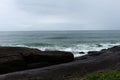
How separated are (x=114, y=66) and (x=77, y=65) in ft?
6.06

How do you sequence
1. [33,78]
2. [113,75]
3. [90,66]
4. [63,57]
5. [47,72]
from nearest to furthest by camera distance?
[113,75], [33,78], [47,72], [90,66], [63,57]

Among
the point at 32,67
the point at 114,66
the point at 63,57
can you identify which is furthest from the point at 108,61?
the point at 32,67

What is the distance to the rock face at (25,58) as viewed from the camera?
659 inches

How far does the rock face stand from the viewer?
16.8 meters

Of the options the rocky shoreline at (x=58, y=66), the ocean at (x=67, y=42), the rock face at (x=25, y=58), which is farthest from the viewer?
the ocean at (x=67, y=42)

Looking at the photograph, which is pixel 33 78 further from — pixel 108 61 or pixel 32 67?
pixel 108 61

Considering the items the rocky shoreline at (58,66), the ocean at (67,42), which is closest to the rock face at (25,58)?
the rocky shoreline at (58,66)

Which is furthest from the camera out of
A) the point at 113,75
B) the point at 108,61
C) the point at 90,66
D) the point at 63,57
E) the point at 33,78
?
the point at 63,57

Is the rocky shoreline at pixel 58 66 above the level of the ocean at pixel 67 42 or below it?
above

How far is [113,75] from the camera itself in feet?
39.2

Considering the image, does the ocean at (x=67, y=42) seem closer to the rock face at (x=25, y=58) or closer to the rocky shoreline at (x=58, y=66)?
the rock face at (x=25, y=58)

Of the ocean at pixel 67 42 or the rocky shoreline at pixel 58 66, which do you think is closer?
the rocky shoreline at pixel 58 66

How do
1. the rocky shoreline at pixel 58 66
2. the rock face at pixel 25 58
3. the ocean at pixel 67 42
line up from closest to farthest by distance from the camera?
the rocky shoreline at pixel 58 66, the rock face at pixel 25 58, the ocean at pixel 67 42

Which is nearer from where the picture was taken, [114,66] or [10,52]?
[114,66]
